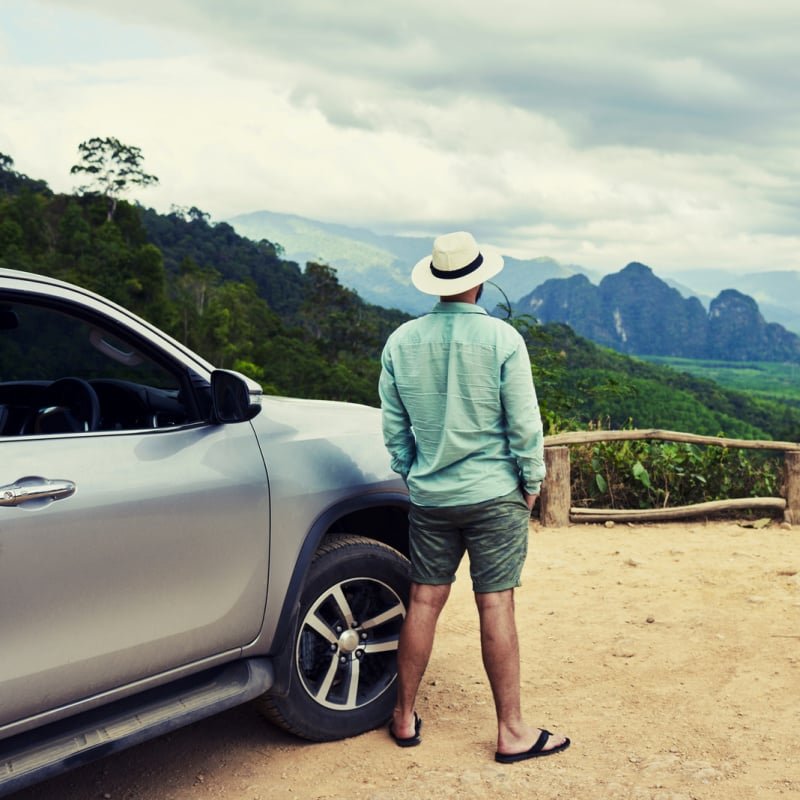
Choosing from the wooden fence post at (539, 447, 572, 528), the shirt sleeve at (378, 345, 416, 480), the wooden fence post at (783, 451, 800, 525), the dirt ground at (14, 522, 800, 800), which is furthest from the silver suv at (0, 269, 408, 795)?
the wooden fence post at (783, 451, 800, 525)

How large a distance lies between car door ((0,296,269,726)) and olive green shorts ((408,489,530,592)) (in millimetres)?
604

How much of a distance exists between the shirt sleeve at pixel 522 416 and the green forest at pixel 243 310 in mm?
37231

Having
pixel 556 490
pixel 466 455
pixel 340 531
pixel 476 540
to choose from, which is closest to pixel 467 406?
→ pixel 466 455

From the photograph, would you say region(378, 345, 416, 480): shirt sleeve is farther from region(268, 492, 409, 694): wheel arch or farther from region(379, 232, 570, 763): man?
region(268, 492, 409, 694): wheel arch

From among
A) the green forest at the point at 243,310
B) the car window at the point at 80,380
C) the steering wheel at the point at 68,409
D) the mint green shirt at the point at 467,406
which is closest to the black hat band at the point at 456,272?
the mint green shirt at the point at 467,406

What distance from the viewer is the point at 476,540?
338 cm

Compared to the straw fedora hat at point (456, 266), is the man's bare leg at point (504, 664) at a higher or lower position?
lower

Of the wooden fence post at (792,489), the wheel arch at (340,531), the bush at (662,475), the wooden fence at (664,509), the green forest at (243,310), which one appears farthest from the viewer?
the green forest at (243,310)

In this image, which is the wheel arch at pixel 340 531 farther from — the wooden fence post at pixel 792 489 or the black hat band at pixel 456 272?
the wooden fence post at pixel 792 489

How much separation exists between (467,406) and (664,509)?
560 cm

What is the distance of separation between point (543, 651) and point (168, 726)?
2.54 m

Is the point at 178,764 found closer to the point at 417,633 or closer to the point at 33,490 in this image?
the point at 417,633

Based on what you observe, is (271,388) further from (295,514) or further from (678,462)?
(295,514)

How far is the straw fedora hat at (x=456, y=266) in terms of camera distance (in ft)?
11.1
